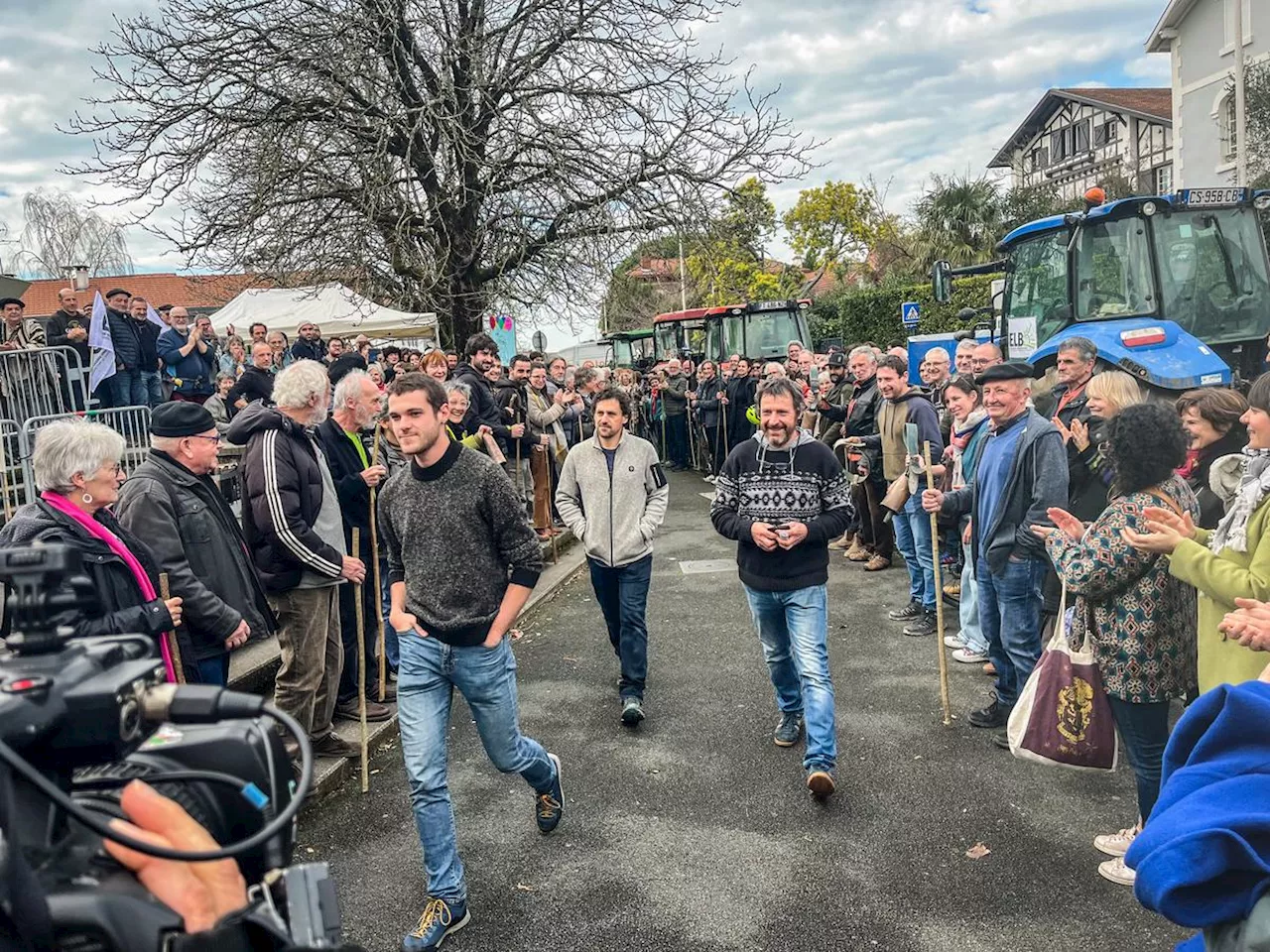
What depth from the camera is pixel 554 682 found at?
20.6ft

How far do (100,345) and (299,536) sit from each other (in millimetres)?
5746

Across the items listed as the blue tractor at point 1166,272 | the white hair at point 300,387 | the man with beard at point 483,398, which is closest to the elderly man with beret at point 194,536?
the white hair at point 300,387

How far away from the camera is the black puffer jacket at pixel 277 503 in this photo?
4.48m

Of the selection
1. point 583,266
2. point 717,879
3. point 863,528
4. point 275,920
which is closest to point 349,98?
point 583,266

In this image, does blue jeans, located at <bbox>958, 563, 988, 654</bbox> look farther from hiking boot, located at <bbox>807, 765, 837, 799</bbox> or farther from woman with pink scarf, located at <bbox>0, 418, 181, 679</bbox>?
woman with pink scarf, located at <bbox>0, 418, 181, 679</bbox>

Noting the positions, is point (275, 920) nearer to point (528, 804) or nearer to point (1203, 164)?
point (528, 804)

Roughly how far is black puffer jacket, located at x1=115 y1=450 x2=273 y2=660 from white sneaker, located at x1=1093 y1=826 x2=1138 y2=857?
382 cm

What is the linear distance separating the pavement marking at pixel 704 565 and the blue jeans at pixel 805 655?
4.33 meters

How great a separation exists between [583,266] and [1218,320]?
9129 millimetres

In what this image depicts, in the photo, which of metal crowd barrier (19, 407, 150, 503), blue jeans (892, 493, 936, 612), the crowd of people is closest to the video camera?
the crowd of people

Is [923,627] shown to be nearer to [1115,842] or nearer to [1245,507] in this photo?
[1115,842]

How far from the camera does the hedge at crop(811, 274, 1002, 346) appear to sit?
22094 millimetres

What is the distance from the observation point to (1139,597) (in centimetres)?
351

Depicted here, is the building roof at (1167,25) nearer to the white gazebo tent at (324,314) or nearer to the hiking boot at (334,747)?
the white gazebo tent at (324,314)
